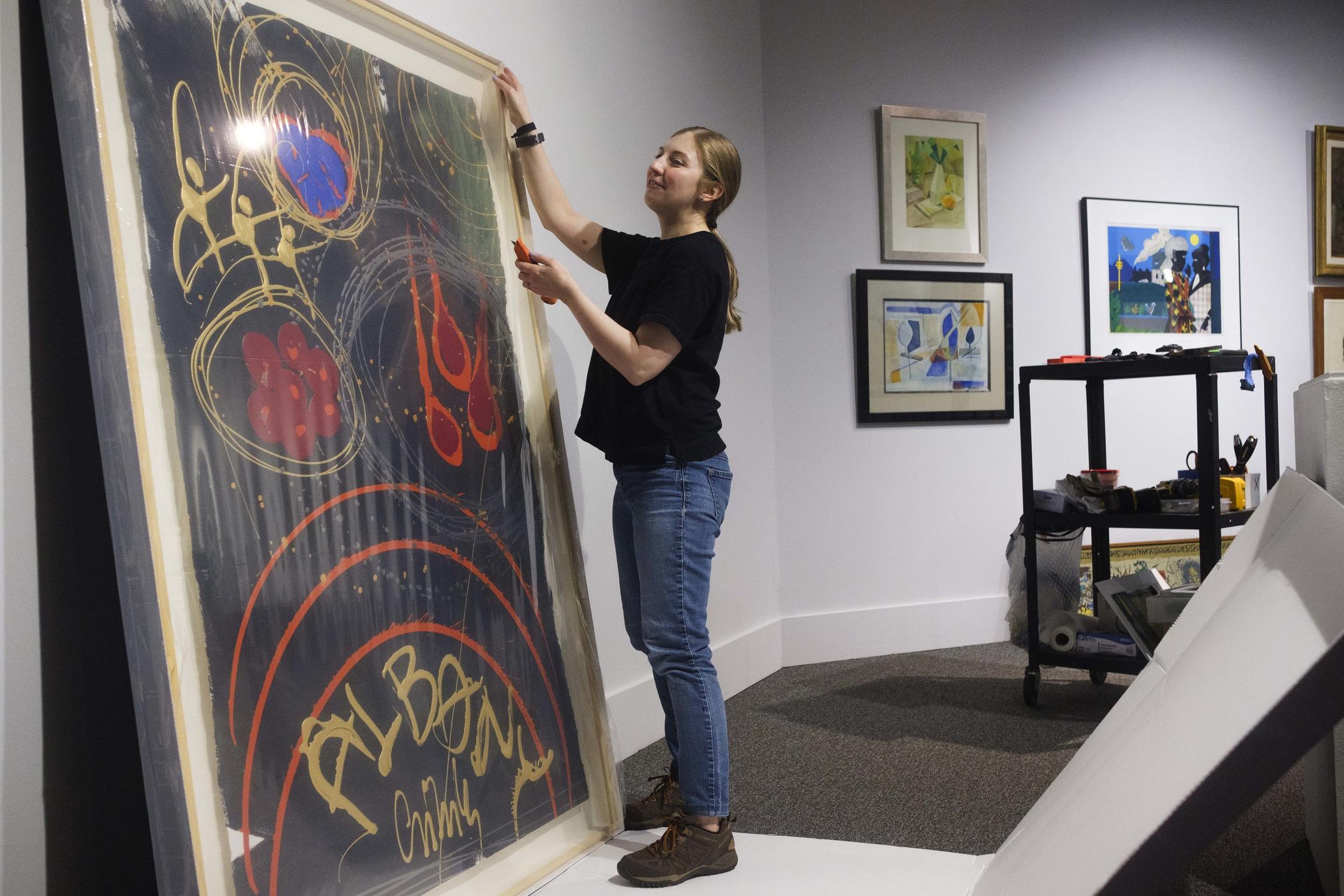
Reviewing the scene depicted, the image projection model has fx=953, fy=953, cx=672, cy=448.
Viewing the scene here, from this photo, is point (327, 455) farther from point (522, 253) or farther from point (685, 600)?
point (685, 600)

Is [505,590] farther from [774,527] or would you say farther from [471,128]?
[774,527]

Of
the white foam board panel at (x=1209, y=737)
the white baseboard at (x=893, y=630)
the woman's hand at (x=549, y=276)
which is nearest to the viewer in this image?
the white foam board panel at (x=1209, y=737)

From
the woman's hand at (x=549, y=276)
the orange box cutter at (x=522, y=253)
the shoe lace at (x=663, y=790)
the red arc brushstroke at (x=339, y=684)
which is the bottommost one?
the shoe lace at (x=663, y=790)

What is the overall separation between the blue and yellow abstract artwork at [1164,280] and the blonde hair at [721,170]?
265 centimetres

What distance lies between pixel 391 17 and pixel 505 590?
0.98m

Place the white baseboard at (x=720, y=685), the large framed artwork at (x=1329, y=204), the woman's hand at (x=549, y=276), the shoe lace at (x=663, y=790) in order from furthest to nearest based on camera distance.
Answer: the large framed artwork at (x=1329, y=204)
the white baseboard at (x=720, y=685)
the shoe lace at (x=663, y=790)
the woman's hand at (x=549, y=276)

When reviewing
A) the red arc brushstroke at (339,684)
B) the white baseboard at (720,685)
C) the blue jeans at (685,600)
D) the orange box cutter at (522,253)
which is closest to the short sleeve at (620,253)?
the orange box cutter at (522,253)

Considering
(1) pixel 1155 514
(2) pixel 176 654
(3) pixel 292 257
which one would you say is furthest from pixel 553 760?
(1) pixel 1155 514

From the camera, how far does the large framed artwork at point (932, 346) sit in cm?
361

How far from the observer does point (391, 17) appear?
5.18ft

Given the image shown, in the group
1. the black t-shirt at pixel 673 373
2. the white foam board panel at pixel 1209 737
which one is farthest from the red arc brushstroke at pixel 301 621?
the white foam board panel at pixel 1209 737

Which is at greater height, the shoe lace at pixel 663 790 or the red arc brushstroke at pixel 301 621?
the red arc brushstroke at pixel 301 621

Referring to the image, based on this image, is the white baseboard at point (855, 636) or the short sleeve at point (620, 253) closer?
the short sleeve at point (620, 253)

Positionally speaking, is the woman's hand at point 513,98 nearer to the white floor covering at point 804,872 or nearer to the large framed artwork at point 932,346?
the white floor covering at point 804,872
